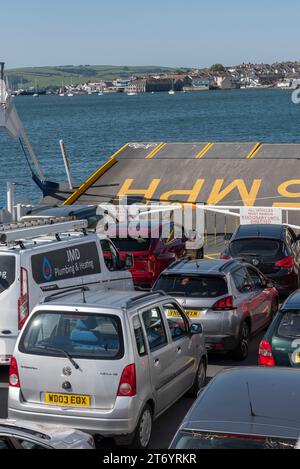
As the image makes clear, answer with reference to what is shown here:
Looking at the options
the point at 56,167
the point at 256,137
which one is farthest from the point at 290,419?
the point at 256,137

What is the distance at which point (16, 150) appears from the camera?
10075 cm

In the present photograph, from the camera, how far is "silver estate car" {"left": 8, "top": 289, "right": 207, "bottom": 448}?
27.6ft

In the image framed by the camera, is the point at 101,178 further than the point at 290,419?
Yes

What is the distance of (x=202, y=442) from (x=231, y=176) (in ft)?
66.1

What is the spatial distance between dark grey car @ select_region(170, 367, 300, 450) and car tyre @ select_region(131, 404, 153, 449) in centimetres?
172

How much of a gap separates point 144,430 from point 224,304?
382 centimetres

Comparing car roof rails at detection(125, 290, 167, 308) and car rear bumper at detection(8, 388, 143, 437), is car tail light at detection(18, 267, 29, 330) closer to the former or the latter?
car roof rails at detection(125, 290, 167, 308)

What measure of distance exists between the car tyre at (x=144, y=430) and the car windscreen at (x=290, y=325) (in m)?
1.93

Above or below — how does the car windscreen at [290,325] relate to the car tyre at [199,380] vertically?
above

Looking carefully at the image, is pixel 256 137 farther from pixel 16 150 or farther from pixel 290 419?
pixel 290 419

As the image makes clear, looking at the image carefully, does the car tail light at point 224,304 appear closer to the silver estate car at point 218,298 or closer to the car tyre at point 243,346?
the silver estate car at point 218,298

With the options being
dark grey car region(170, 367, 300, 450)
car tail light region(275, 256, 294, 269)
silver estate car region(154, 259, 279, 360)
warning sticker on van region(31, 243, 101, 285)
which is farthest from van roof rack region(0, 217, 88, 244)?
dark grey car region(170, 367, 300, 450)

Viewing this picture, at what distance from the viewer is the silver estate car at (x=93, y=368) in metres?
8.40

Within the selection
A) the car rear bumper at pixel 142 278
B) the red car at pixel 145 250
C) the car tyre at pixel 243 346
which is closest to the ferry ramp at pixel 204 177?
the red car at pixel 145 250
